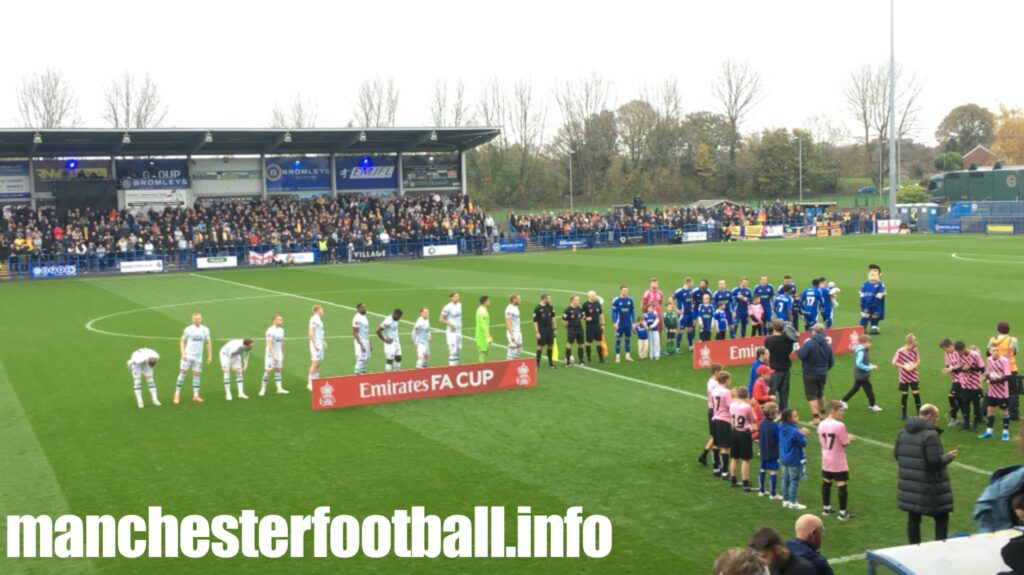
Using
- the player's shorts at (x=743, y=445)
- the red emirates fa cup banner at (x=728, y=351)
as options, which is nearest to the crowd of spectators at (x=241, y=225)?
the red emirates fa cup banner at (x=728, y=351)

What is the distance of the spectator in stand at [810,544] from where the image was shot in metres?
6.44

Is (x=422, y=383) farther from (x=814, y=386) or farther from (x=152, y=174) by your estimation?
(x=152, y=174)

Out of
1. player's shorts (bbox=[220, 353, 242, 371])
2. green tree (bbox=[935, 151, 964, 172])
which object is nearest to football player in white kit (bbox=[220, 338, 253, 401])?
player's shorts (bbox=[220, 353, 242, 371])

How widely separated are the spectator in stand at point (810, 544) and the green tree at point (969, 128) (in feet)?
415

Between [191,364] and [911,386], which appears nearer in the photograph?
[911,386]

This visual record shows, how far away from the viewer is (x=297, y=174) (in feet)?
207

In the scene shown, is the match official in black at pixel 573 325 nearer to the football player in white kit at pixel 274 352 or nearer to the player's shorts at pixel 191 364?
the football player in white kit at pixel 274 352

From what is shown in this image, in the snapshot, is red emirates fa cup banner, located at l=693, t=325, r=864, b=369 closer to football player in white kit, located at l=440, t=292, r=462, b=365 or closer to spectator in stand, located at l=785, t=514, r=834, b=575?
football player in white kit, located at l=440, t=292, r=462, b=365

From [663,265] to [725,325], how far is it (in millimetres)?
23056

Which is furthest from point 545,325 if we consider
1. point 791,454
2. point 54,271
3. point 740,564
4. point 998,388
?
point 54,271

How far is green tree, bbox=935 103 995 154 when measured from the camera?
121 m

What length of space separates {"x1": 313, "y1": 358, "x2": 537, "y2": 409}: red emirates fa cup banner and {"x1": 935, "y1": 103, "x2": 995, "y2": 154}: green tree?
116 meters

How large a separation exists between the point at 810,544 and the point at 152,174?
58.4 metres

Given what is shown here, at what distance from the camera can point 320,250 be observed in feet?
184
